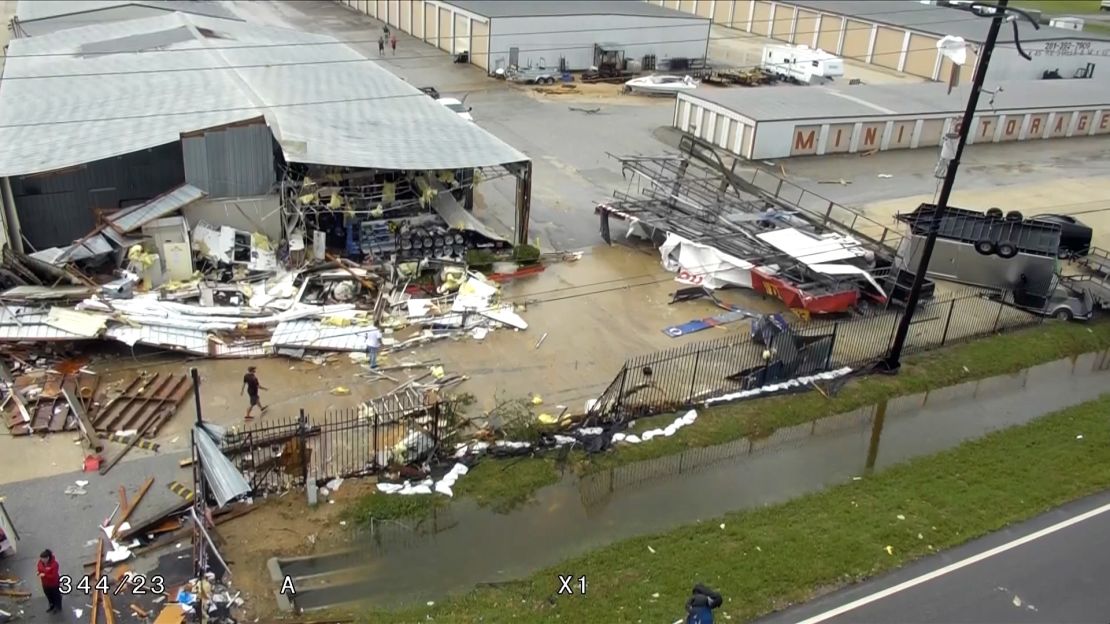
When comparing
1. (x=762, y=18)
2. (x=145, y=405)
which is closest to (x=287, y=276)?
(x=145, y=405)

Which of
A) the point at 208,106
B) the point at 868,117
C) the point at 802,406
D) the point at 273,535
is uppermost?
the point at 208,106

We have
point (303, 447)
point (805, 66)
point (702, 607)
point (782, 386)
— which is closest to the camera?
point (702, 607)

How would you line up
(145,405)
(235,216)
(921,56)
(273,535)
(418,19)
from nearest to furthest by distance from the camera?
(273,535), (145,405), (235,216), (921,56), (418,19)

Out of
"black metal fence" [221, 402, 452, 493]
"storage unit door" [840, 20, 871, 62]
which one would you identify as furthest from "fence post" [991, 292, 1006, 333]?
"storage unit door" [840, 20, 871, 62]

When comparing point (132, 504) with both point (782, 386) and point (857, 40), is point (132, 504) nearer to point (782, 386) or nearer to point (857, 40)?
point (782, 386)

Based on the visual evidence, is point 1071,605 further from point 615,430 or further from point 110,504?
point 110,504

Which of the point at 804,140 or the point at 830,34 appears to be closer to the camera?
the point at 804,140

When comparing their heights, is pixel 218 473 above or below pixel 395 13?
below
